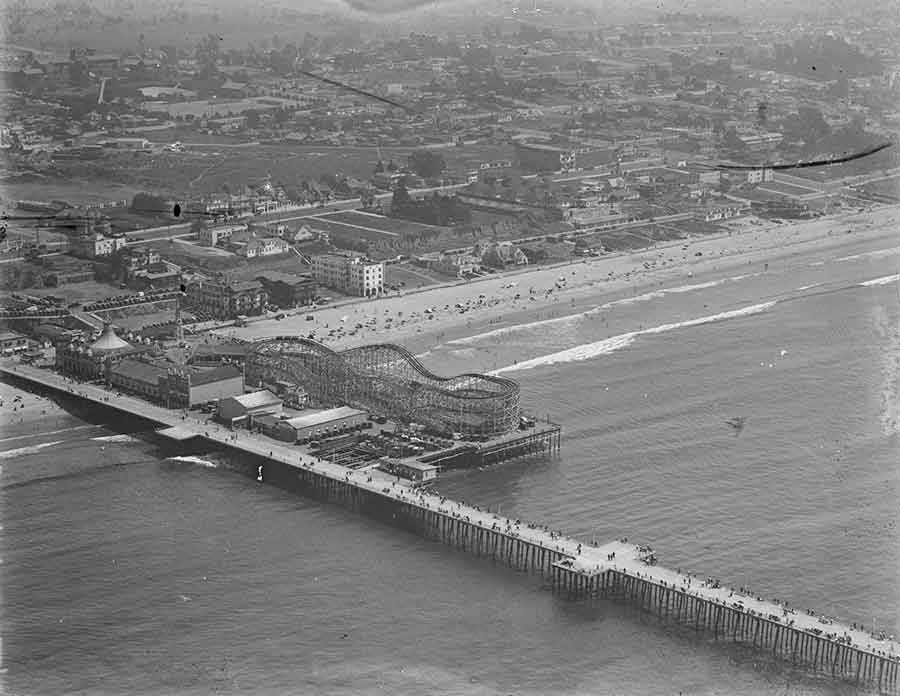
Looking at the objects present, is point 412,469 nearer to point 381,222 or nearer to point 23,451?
point 23,451

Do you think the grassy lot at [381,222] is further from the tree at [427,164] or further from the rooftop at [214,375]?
the rooftop at [214,375]

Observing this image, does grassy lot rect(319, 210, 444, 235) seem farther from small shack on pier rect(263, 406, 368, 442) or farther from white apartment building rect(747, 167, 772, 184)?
small shack on pier rect(263, 406, 368, 442)

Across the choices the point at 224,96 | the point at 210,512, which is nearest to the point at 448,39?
the point at 224,96

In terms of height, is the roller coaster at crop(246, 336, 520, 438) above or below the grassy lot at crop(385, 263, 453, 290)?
above

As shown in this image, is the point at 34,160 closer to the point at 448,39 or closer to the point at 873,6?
the point at 448,39

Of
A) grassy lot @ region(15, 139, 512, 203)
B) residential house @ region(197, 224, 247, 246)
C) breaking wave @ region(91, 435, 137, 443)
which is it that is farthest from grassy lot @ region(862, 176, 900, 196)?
breaking wave @ region(91, 435, 137, 443)

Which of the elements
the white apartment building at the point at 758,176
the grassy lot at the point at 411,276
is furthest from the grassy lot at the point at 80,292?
the white apartment building at the point at 758,176
